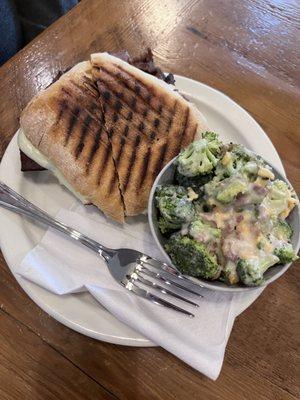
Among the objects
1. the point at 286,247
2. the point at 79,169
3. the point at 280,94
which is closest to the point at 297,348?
the point at 286,247

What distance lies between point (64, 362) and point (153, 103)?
0.93 metres

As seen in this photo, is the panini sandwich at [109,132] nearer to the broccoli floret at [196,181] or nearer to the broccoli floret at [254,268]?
the broccoli floret at [196,181]

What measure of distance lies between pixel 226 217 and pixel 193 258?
150mm

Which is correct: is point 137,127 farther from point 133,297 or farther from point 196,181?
point 133,297

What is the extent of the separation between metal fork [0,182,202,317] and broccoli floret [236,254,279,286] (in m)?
0.23

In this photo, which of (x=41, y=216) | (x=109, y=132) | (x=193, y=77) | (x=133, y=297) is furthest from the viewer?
(x=193, y=77)

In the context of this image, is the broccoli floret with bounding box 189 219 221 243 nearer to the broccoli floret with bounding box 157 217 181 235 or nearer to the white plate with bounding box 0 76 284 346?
the broccoli floret with bounding box 157 217 181 235

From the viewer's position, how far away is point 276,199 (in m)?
1.21

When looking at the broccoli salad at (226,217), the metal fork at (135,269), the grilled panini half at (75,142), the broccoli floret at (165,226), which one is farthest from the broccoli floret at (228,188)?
the grilled panini half at (75,142)

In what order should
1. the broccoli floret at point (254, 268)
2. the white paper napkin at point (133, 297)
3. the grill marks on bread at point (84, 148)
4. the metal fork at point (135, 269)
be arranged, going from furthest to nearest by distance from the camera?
1. the grill marks on bread at point (84, 148)
2. the metal fork at point (135, 269)
3. the white paper napkin at point (133, 297)
4. the broccoli floret at point (254, 268)

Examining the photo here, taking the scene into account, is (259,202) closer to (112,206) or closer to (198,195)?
(198,195)

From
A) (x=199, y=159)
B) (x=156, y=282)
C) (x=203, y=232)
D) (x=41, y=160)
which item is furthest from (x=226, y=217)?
(x=41, y=160)

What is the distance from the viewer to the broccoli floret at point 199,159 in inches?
48.0

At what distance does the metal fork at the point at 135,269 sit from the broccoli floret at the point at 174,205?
185 millimetres
